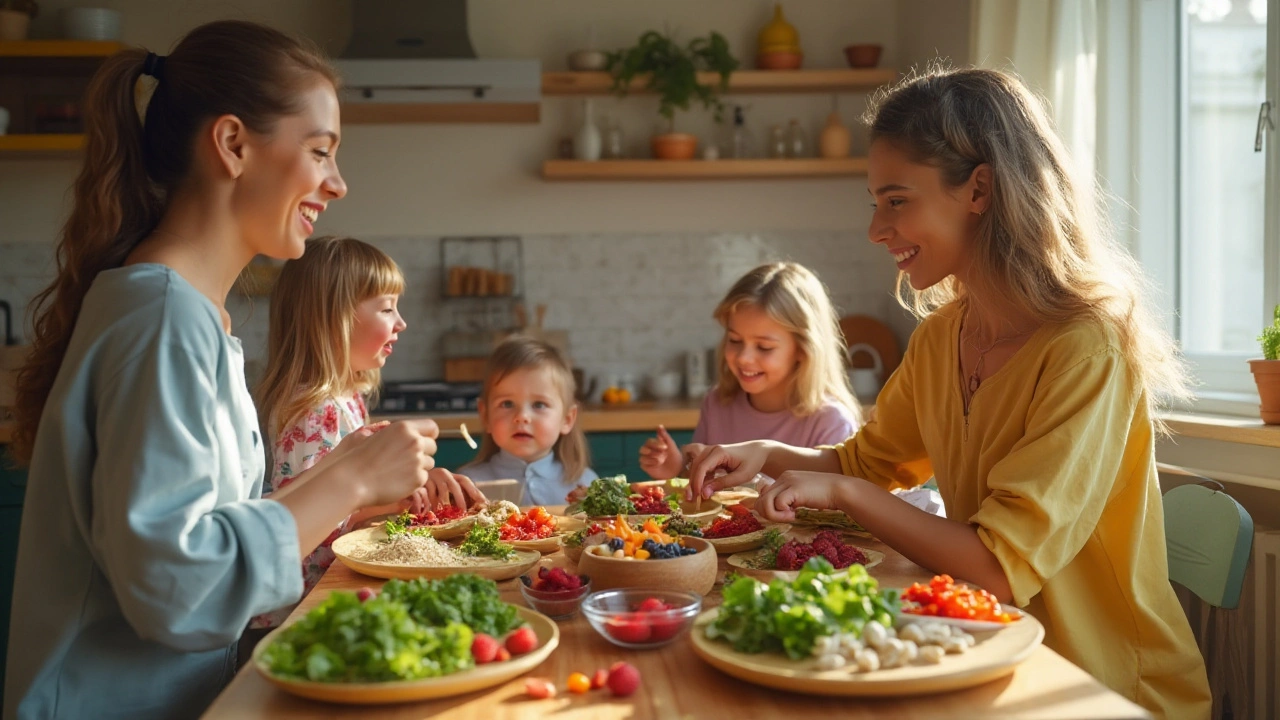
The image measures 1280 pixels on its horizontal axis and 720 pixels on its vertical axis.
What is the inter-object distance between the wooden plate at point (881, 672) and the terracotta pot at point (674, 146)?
155 inches

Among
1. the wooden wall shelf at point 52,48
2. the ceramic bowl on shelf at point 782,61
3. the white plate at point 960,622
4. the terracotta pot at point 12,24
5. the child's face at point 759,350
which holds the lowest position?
the white plate at point 960,622

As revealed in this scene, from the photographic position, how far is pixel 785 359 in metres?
3.29

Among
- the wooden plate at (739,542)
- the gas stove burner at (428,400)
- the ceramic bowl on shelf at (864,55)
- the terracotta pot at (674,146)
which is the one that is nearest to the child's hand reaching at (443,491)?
the wooden plate at (739,542)

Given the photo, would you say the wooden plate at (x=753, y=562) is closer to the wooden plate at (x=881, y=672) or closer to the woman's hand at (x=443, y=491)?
the wooden plate at (x=881, y=672)

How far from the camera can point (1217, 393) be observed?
3170 mm

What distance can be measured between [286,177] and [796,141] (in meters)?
3.84

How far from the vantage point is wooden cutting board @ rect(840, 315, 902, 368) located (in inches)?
204

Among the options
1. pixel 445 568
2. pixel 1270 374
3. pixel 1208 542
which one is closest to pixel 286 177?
pixel 445 568

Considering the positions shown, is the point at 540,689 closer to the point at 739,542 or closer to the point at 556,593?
the point at 556,593

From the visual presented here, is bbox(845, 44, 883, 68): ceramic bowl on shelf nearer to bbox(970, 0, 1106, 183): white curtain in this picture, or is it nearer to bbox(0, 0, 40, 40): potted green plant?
bbox(970, 0, 1106, 183): white curtain

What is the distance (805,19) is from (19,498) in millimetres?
3908

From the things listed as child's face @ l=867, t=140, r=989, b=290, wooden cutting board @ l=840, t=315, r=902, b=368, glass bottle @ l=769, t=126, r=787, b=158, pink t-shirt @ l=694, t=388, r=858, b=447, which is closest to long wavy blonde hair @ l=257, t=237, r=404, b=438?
pink t-shirt @ l=694, t=388, r=858, b=447

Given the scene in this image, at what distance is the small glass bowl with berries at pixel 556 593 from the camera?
1460mm

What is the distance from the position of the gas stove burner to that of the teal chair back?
3086 millimetres
